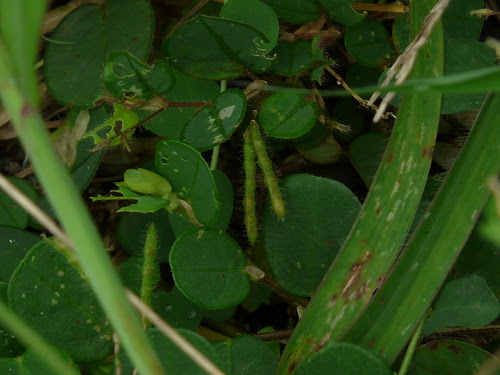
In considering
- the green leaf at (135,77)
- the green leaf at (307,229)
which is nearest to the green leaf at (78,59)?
the green leaf at (135,77)

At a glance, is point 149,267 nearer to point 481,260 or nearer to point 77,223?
point 77,223

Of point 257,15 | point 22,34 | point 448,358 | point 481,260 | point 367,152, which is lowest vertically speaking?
point 448,358

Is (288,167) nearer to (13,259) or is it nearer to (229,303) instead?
(229,303)

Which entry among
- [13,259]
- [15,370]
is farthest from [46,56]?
[15,370]

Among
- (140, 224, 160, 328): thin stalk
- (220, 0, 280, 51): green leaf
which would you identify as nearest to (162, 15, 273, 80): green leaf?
(220, 0, 280, 51): green leaf

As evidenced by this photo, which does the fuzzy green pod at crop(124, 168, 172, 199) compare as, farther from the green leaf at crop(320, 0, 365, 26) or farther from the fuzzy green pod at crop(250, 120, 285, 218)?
the green leaf at crop(320, 0, 365, 26)

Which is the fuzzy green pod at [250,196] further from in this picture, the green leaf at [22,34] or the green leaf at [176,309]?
the green leaf at [22,34]

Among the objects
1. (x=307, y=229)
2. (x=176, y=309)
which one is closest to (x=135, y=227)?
(x=176, y=309)
